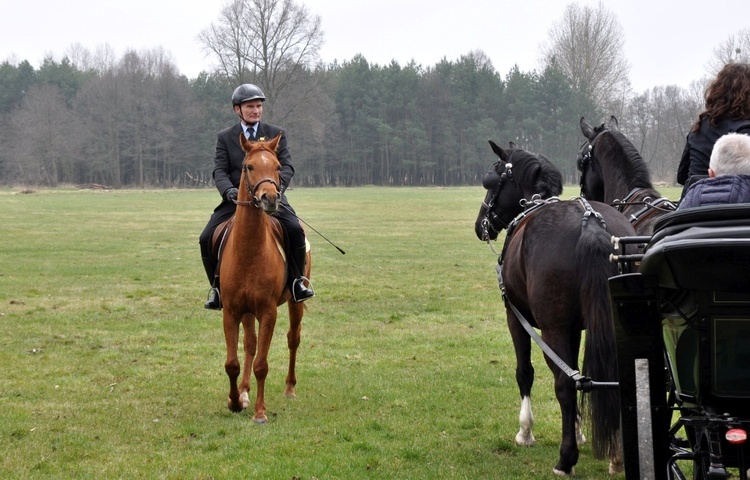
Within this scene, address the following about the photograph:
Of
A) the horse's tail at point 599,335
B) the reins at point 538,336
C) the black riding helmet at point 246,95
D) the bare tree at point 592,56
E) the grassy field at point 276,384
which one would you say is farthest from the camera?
the bare tree at point 592,56

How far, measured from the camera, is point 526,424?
6938mm

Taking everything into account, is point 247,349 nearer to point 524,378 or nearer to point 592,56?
point 524,378

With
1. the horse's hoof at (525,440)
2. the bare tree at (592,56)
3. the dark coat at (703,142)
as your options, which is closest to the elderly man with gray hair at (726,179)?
the dark coat at (703,142)

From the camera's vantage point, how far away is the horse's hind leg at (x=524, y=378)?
6.95 metres

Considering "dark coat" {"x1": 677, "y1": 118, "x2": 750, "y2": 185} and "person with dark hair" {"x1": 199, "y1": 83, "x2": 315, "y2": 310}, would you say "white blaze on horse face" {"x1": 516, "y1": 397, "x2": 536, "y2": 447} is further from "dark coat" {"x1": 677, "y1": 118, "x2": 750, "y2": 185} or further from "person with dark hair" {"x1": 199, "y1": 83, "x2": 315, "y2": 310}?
"person with dark hair" {"x1": 199, "y1": 83, "x2": 315, "y2": 310}

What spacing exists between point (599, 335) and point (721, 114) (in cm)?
178

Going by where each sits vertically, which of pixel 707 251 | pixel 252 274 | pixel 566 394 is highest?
pixel 707 251

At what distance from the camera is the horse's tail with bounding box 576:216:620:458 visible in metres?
5.51

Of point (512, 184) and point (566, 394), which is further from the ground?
point (512, 184)

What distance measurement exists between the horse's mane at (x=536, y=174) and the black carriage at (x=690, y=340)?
136 inches

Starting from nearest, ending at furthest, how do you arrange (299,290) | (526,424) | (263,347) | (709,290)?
1. (709,290)
2. (526,424)
3. (263,347)
4. (299,290)

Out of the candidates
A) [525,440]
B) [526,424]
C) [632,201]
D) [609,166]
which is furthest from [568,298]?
[609,166]

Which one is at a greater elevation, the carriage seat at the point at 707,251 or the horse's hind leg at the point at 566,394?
the carriage seat at the point at 707,251

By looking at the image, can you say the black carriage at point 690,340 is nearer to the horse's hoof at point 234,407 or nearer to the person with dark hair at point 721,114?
the person with dark hair at point 721,114
